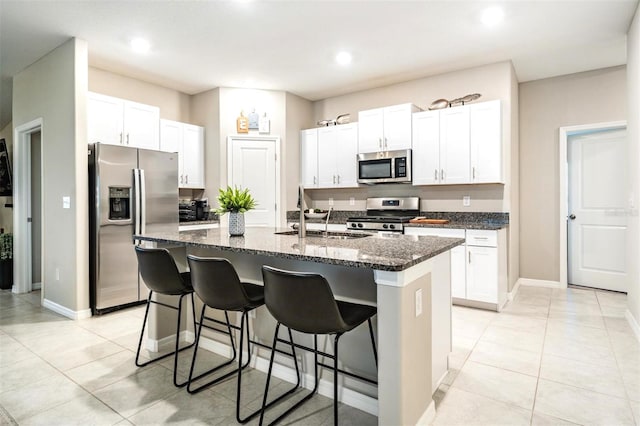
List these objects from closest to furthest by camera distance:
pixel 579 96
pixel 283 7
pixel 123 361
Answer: pixel 123 361
pixel 283 7
pixel 579 96

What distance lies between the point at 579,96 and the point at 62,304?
252 inches

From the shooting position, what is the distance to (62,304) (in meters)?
3.78

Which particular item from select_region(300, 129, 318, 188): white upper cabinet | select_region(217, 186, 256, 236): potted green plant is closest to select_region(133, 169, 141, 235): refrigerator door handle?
select_region(217, 186, 256, 236): potted green plant

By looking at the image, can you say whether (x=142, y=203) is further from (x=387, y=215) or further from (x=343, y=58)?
(x=387, y=215)

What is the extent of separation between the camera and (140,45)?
3.75 meters

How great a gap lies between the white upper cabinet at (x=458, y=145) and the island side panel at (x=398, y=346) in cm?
290

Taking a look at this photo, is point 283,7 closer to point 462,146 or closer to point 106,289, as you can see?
point 462,146

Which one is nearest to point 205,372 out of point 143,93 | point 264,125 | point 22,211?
point 264,125

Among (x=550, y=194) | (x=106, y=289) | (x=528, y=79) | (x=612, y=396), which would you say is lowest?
(x=612, y=396)

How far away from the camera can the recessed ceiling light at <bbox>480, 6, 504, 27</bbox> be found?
10.2 feet

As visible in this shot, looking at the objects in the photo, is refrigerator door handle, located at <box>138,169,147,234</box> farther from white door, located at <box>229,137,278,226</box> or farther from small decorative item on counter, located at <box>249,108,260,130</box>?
small decorative item on counter, located at <box>249,108,260,130</box>

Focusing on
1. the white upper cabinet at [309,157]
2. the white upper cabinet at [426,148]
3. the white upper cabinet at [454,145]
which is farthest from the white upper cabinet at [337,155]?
the white upper cabinet at [454,145]

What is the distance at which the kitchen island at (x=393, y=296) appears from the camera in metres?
1.56

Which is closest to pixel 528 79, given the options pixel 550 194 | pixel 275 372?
pixel 550 194
